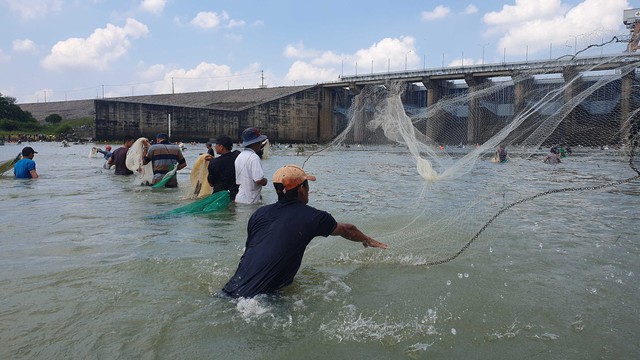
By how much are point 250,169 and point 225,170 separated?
0.75m

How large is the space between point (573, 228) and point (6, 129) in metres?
89.9

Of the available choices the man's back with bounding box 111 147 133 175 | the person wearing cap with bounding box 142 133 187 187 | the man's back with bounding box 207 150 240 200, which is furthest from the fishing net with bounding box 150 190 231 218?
the man's back with bounding box 111 147 133 175

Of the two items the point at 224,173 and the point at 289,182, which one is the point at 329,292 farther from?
the point at 224,173

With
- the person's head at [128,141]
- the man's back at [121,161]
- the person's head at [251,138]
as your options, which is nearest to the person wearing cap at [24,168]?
the man's back at [121,161]

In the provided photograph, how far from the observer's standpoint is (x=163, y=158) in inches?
426

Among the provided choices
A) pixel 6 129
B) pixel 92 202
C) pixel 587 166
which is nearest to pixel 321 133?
pixel 587 166

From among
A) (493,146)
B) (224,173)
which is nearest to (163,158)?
(224,173)

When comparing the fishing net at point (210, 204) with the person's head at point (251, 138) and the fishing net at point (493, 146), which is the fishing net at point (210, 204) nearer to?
the person's head at point (251, 138)

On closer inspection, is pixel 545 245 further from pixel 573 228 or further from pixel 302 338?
pixel 302 338

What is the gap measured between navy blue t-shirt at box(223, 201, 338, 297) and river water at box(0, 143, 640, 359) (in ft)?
0.48

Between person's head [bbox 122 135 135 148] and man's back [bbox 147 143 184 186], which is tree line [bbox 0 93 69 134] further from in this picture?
man's back [bbox 147 143 184 186]

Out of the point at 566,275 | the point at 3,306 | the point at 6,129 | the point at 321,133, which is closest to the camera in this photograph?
the point at 3,306

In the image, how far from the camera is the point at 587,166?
21250 millimetres

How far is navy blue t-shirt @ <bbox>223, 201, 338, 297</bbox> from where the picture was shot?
3.52 metres
